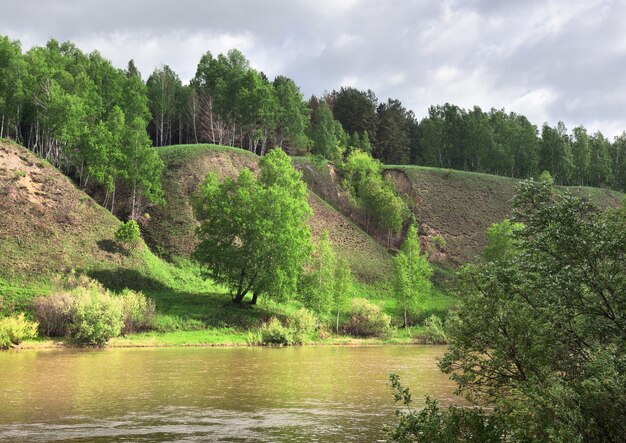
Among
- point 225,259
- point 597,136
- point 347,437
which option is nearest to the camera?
point 347,437

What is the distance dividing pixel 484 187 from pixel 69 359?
112m

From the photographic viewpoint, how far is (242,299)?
7062 centimetres

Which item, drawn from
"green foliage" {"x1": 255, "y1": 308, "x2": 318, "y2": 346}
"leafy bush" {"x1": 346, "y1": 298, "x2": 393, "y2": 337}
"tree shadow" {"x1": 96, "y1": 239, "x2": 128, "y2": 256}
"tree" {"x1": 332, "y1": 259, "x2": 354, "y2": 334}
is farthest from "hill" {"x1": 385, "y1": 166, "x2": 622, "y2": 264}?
"tree shadow" {"x1": 96, "y1": 239, "x2": 128, "y2": 256}

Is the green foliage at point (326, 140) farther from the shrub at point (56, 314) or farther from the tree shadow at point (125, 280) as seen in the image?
the shrub at point (56, 314)

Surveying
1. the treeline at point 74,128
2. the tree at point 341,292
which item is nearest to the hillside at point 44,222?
the treeline at point 74,128

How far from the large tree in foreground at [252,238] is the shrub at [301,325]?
3952mm

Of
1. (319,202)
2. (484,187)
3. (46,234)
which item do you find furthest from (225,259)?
(484,187)

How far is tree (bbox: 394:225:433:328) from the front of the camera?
7669 centimetres

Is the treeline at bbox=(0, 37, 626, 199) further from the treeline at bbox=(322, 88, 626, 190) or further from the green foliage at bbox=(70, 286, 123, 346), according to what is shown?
the green foliage at bbox=(70, 286, 123, 346)

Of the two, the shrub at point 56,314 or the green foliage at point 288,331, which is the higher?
the shrub at point 56,314

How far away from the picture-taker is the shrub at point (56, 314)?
5047 centimetres

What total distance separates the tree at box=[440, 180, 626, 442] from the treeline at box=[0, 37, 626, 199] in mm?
71120

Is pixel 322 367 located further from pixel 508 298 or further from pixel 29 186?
pixel 29 186

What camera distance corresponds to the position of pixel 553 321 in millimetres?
13531
